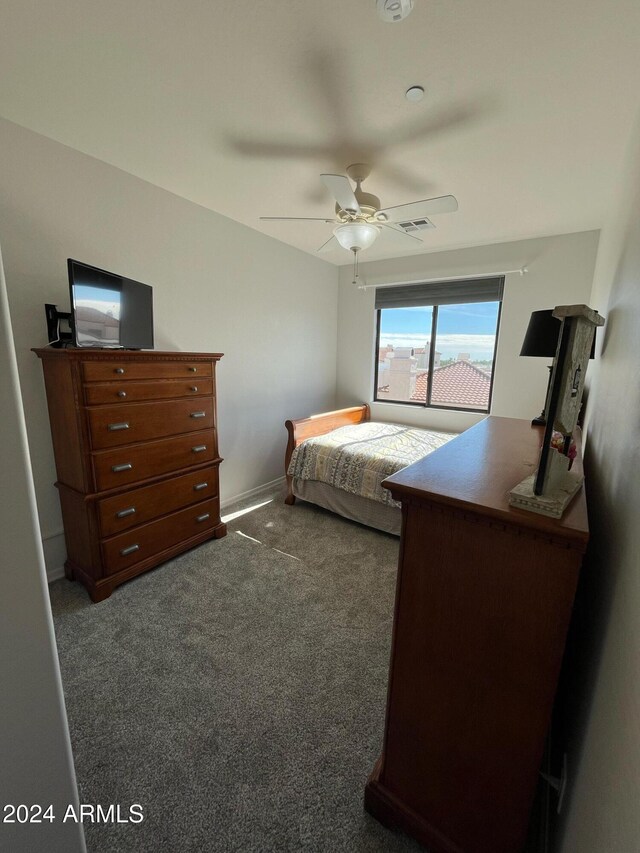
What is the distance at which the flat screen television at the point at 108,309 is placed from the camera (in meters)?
1.89

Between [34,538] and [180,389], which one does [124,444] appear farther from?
[34,538]

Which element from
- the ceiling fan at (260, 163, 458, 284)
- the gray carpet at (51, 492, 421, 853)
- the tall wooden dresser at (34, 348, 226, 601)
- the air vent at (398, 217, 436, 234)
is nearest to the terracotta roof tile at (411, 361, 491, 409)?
the air vent at (398, 217, 436, 234)

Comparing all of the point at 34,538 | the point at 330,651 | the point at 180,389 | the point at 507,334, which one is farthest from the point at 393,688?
the point at 507,334

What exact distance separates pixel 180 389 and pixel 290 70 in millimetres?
1744

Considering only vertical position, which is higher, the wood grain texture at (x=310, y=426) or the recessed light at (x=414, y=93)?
the recessed light at (x=414, y=93)

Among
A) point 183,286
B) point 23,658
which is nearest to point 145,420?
point 183,286

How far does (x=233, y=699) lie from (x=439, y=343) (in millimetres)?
3801

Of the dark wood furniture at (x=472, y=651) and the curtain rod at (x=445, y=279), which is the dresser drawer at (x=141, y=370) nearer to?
the dark wood furniture at (x=472, y=651)

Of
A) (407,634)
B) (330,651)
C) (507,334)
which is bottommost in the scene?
(330,651)

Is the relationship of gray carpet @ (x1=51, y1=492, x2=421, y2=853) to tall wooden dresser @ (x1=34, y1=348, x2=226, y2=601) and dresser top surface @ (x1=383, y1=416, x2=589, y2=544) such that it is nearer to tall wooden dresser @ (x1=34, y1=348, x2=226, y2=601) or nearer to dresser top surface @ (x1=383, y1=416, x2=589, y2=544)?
tall wooden dresser @ (x1=34, y1=348, x2=226, y2=601)

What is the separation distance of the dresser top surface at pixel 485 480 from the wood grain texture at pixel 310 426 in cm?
205

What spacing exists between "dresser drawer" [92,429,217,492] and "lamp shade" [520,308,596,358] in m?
2.17

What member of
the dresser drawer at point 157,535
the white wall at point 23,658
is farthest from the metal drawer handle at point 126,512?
the white wall at point 23,658

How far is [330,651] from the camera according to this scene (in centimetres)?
177
